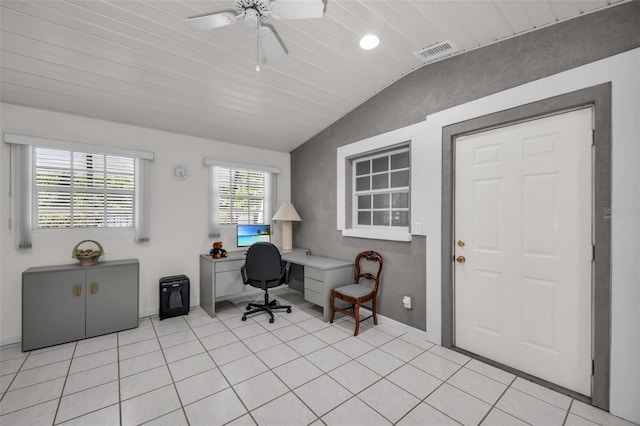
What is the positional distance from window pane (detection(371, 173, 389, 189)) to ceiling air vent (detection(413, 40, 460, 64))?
4.45 feet

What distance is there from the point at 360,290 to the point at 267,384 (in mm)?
1442

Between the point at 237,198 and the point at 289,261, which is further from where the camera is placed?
the point at 237,198

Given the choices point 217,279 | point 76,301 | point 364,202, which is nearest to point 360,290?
point 364,202

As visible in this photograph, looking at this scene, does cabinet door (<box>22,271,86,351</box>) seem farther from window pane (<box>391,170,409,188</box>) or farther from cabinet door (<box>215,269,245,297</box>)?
window pane (<box>391,170,409,188</box>)

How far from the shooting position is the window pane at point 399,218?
327cm

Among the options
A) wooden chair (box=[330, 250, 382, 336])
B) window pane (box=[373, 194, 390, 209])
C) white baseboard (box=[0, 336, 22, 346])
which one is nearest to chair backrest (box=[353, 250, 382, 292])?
wooden chair (box=[330, 250, 382, 336])

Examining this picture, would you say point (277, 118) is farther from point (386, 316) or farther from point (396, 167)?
point (386, 316)

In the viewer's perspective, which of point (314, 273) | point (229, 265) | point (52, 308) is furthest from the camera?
point (229, 265)

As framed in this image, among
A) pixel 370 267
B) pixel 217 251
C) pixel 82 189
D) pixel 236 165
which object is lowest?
pixel 370 267

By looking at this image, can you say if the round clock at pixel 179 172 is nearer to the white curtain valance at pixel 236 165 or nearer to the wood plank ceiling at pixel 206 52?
the white curtain valance at pixel 236 165

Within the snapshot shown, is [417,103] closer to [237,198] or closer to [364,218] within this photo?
[364,218]

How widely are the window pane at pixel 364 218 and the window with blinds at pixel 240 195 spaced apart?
1.80m

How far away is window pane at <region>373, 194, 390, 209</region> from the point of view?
11.4ft

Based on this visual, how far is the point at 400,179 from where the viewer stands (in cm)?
331
